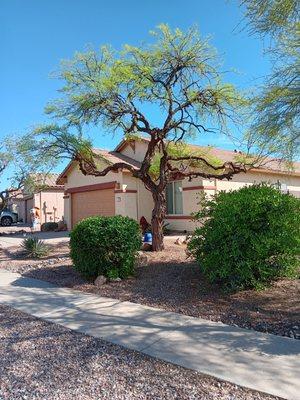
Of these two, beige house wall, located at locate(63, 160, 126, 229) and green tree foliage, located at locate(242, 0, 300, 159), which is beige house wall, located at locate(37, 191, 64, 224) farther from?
green tree foliage, located at locate(242, 0, 300, 159)

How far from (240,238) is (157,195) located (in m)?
5.71

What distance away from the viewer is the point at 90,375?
431 cm

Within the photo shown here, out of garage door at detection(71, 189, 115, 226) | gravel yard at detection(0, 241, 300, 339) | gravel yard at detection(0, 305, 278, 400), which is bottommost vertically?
gravel yard at detection(0, 305, 278, 400)

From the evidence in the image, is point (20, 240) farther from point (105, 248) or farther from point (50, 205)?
point (50, 205)

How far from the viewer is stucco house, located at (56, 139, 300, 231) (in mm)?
19438

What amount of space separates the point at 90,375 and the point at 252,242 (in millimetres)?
3823

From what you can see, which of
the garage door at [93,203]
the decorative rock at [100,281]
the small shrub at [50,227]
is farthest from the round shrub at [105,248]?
the small shrub at [50,227]

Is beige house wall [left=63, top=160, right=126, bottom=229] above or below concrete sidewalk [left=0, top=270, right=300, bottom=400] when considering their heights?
above

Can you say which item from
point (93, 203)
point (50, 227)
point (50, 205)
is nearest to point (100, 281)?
point (93, 203)

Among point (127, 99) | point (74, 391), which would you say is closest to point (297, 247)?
point (74, 391)

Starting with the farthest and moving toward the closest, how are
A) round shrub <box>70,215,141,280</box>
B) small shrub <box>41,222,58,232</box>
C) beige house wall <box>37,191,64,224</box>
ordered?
beige house wall <box>37,191,64,224</box> < small shrub <box>41,222,58,232</box> < round shrub <box>70,215,141,280</box>

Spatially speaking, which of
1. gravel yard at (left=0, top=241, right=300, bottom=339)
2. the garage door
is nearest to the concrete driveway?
the garage door

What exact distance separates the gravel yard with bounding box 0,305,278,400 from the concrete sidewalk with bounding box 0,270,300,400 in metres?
0.19

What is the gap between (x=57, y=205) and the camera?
36406 mm
